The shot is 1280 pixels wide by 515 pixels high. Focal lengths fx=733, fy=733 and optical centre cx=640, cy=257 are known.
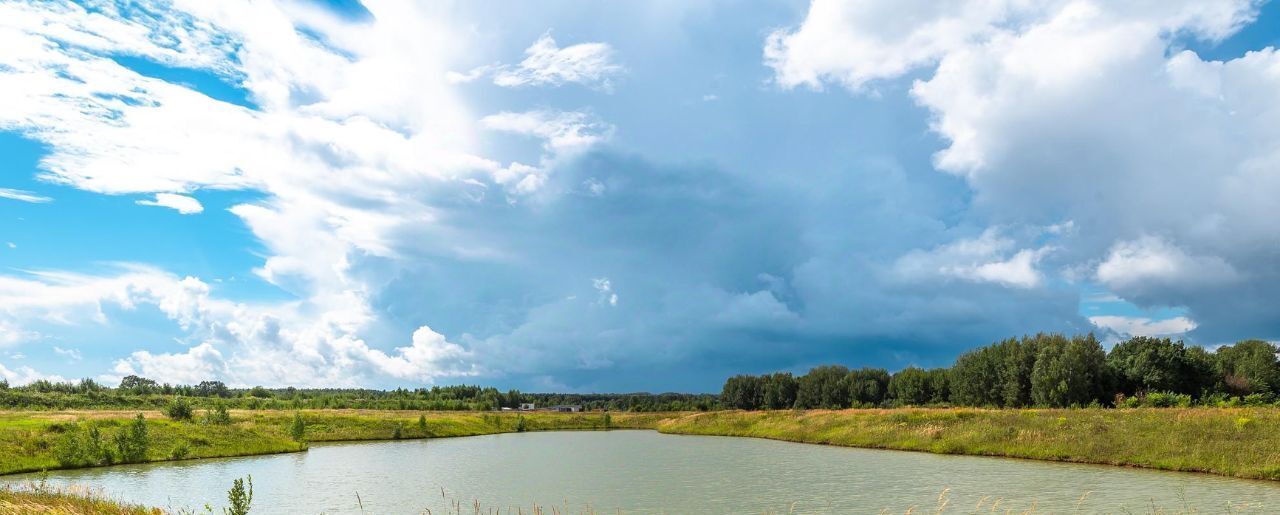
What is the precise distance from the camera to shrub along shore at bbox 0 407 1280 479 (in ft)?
139

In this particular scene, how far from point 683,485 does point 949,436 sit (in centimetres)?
3262

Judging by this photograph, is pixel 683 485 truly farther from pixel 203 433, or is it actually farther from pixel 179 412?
pixel 179 412

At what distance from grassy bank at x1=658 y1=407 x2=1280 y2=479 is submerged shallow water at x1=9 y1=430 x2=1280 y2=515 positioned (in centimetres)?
248

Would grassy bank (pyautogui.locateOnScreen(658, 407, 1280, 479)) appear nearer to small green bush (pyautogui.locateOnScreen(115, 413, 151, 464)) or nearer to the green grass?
the green grass

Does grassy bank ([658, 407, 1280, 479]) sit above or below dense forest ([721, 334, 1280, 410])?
below

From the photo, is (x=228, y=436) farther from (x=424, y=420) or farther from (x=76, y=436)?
(x=424, y=420)

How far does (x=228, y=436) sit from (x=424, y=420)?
1481 inches

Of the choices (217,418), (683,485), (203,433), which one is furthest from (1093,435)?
(217,418)

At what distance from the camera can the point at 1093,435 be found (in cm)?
4984

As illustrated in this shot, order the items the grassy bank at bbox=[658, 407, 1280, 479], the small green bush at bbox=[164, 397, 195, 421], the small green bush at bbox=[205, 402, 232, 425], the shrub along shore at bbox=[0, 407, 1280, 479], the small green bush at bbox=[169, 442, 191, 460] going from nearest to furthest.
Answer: the grassy bank at bbox=[658, 407, 1280, 479]
the shrub along shore at bbox=[0, 407, 1280, 479]
the small green bush at bbox=[169, 442, 191, 460]
the small green bush at bbox=[205, 402, 232, 425]
the small green bush at bbox=[164, 397, 195, 421]

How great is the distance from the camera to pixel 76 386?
553ft

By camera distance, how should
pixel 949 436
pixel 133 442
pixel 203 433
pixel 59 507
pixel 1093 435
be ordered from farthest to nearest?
pixel 203 433, pixel 949 436, pixel 133 442, pixel 1093 435, pixel 59 507

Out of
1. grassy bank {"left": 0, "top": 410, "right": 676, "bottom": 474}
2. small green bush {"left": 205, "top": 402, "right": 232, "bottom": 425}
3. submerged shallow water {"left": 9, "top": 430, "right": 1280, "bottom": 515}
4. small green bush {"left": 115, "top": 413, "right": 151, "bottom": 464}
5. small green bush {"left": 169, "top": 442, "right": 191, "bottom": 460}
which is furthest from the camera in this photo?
small green bush {"left": 205, "top": 402, "right": 232, "bottom": 425}

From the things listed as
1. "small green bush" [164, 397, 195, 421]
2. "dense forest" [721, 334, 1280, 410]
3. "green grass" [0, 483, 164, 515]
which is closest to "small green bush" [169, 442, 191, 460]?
"small green bush" [164, 397, 195, 421]
